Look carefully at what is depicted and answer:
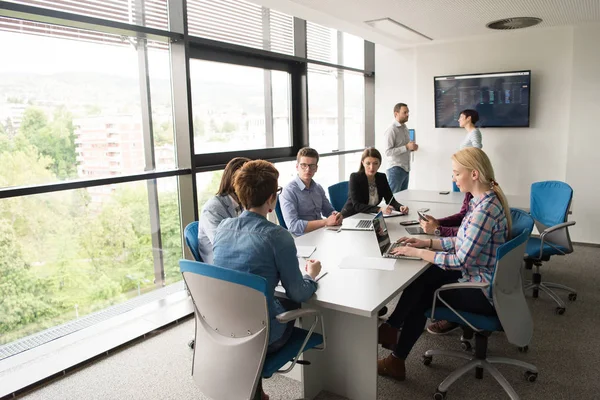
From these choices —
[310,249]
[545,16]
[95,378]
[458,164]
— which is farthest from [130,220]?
[545,16]

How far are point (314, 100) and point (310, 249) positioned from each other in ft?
12.0

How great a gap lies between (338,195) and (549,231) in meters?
1.83

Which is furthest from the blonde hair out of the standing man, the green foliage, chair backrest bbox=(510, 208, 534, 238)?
the standing man

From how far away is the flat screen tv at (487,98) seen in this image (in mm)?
5875

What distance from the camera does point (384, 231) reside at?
2922mm

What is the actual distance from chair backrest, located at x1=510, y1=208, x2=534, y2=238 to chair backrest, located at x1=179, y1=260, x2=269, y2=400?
1.56 m

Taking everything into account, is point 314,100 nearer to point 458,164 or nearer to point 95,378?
point 458,164

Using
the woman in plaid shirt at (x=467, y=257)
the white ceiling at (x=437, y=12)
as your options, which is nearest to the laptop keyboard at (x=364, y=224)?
the woman in plaid shirt at (x=467, y=257)

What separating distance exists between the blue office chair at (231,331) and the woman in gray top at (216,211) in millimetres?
799

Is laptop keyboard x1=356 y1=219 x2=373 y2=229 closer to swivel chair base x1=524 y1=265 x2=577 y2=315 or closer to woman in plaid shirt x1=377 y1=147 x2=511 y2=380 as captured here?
woman in plaid shirt x1=377 y1=147 x2=511 y2=380

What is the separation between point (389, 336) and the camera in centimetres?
285

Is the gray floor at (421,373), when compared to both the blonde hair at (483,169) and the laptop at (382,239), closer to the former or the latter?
the laptop at (382,239)

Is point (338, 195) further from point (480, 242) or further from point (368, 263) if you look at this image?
point (480, 242)

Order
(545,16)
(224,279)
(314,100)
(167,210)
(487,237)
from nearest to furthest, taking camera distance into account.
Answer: (224,279) < (487,237) < (167,210) < (545,16) < (314,100)
